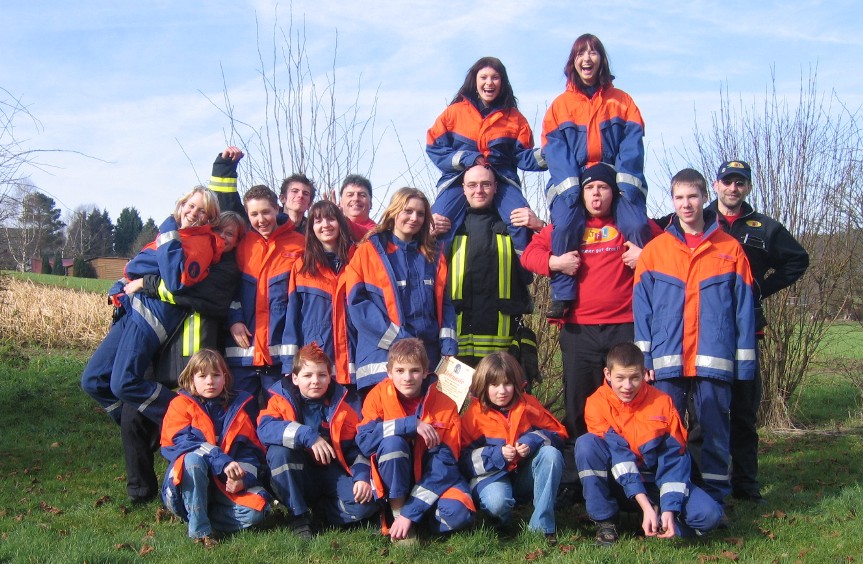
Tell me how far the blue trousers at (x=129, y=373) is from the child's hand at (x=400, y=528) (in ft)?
6.28

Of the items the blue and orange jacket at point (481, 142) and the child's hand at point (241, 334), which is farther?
the blue and orange jacket at point (481, 142)

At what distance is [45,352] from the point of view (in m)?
13.1

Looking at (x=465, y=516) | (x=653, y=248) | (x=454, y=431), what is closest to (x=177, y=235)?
(x=454, y=431)

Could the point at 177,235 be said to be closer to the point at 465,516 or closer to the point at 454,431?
the point at 454,431

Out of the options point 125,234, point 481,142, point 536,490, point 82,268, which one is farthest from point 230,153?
point 125,234

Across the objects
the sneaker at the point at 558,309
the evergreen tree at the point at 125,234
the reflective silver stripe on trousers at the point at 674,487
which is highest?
the evergreen tree at the point at 125,234

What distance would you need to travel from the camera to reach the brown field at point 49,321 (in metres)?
13.8

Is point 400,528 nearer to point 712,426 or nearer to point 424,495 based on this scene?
point 424,495

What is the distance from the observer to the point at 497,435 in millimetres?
4723

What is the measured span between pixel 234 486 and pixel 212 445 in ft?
1.00

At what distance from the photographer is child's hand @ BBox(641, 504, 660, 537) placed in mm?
4250

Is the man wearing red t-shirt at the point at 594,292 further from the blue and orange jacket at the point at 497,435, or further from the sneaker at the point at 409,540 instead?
the sneaker at the point at 409,540

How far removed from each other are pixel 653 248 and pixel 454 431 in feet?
5.75

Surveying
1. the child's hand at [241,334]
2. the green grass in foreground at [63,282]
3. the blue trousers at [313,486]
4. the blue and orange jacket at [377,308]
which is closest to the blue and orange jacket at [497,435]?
the blue and orange jacket at [377,308]
